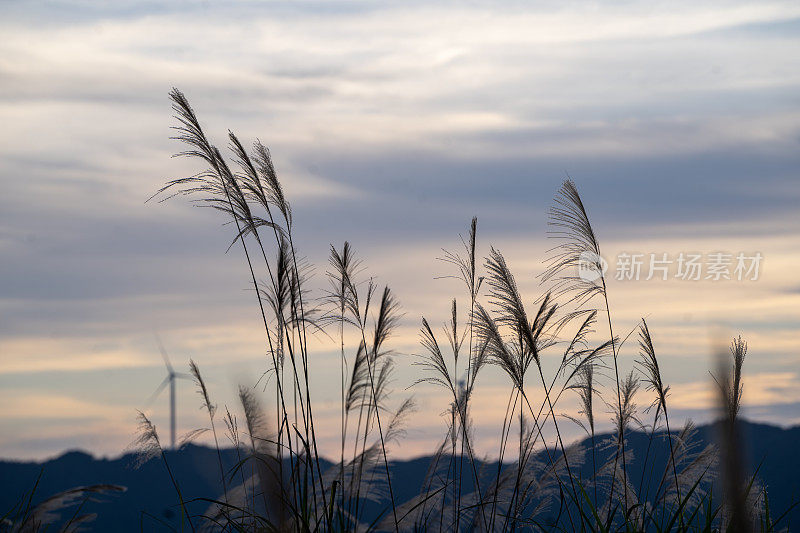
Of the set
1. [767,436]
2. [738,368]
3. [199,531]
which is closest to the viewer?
[738,368]

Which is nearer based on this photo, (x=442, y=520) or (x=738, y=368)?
(x=738, y=368)

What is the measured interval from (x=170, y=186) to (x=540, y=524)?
2795 mm

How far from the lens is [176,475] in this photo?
77.4 metres

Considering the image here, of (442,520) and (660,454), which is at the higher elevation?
(660,454)

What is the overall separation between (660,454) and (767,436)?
9944 cm

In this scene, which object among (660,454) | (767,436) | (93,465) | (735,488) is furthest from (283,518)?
(93,465)

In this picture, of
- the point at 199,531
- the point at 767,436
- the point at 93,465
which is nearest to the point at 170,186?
the point at 199,531

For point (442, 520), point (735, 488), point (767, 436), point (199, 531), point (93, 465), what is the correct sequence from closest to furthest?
point (735, 488) < point (199, 531) < point (442, 520) < point (767, 436) < point (93, 465)

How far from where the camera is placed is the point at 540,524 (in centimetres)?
464

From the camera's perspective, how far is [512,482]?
4.95 metres

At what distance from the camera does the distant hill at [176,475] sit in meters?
5.09

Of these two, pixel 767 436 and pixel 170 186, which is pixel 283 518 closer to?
pixel 170 186

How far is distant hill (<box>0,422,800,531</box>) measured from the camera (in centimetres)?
509

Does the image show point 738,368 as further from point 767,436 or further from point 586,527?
point 767,436
